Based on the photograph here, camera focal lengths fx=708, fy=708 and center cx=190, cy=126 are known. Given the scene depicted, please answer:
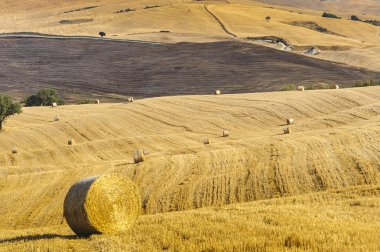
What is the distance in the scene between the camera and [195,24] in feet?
393

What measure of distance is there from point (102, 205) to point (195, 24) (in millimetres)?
105193

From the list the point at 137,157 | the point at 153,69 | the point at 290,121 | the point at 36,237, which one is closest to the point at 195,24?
the point at 153,69

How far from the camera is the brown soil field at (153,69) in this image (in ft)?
241

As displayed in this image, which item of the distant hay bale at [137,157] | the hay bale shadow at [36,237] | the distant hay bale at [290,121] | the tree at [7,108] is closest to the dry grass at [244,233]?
the hay bale shadow at [36,237]

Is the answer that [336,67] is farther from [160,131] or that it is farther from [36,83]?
[160,131]

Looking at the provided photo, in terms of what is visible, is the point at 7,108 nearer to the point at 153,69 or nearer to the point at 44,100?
the point at 44,100

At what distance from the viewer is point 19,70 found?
86.5m

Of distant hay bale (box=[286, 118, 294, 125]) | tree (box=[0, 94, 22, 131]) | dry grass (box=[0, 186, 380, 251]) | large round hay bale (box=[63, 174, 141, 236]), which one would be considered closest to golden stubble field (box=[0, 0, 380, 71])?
distant hay bale (box=[286, 118, 294, 125])

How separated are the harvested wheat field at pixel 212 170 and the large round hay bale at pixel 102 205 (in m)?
0.36

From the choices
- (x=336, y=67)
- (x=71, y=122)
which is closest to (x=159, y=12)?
(x=336, y=67)

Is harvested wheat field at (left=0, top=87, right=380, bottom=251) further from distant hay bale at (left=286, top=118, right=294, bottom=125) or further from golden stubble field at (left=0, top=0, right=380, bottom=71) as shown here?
golden stubble field at (left=0, top=0, right=380, bottom=71)

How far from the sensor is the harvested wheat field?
15.1m

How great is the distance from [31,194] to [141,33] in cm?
8873

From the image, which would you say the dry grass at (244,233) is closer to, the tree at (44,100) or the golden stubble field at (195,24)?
the tree at (44,100)
